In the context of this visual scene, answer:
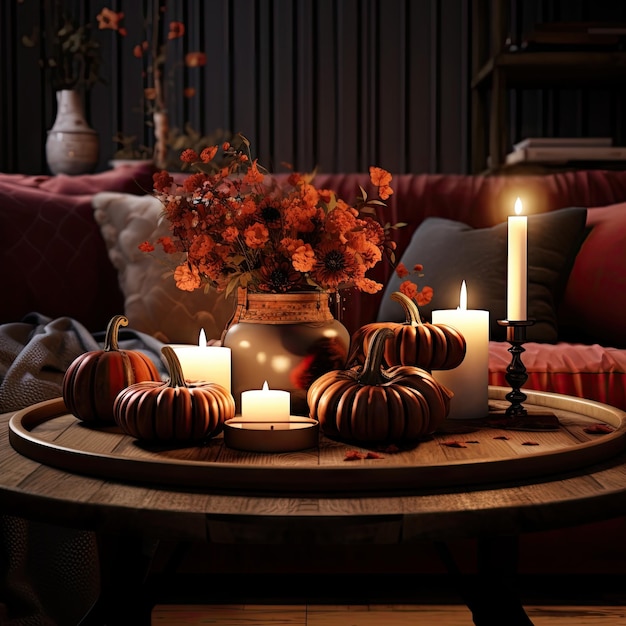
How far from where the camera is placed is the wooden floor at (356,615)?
1.44 meters

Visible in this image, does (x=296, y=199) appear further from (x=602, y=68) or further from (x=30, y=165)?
(x=30, y=165)

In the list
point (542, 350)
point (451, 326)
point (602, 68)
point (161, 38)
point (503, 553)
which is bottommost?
point (503, 553)

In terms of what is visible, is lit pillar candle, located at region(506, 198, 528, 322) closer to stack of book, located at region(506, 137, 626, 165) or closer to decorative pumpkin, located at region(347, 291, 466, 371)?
decorative pumpkin, located at region(347, 291, 466, 371)

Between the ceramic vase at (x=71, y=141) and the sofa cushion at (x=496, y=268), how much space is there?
3.90 feet

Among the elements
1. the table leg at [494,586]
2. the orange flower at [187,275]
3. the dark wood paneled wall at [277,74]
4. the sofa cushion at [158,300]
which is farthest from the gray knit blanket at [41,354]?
the dark wood paneled wall at [277,74]

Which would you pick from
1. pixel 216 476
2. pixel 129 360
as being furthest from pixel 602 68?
pixel 216 476

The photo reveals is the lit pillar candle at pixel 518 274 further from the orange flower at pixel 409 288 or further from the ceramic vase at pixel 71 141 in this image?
the ceramic vase at pixel 71 141

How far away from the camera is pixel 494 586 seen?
0.92 m

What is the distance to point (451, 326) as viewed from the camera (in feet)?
3.34

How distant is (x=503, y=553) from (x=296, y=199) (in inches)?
18.8

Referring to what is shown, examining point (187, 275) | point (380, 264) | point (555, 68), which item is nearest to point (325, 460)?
point (187, 275)

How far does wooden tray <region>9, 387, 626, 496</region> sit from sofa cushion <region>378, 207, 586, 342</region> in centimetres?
91

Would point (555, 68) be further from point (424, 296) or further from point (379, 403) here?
point (379, 403)

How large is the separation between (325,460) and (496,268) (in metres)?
1.26
